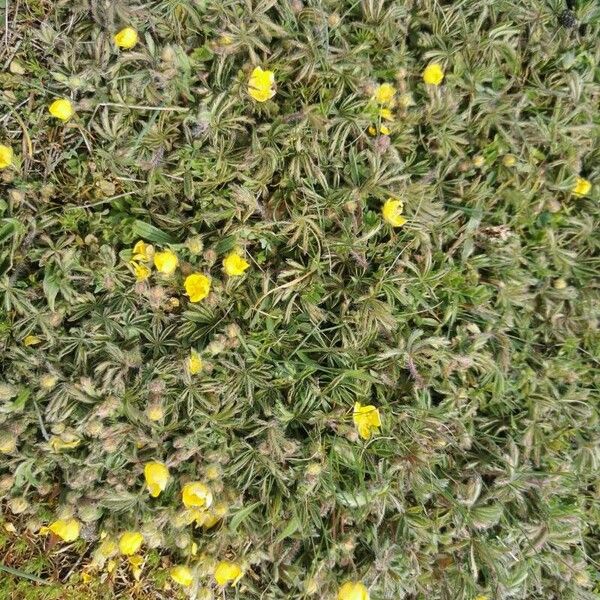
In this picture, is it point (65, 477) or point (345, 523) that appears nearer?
point (65, 477)

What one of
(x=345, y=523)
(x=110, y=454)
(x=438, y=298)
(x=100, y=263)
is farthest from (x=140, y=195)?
(x=345, y=523)

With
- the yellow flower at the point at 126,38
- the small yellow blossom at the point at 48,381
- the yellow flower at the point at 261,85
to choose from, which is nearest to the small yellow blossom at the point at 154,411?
the small yellow blossom at the point at 48,381

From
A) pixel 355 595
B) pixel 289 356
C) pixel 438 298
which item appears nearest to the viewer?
pixel 355 595

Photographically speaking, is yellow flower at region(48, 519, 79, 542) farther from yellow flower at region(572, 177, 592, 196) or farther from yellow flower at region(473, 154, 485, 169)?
yellow flower at region(572, 177, 592, 196)

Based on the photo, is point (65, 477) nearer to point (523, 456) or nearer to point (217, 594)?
point (217, 594)

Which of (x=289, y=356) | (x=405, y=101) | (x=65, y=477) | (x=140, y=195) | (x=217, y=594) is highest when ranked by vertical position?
(x=405, y=101)

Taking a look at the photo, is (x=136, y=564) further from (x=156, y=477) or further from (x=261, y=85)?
(x=261, y=85)

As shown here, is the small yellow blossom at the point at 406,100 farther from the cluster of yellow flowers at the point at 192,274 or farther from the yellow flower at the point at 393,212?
the cluster of yellow flowers at the point at 192,274
